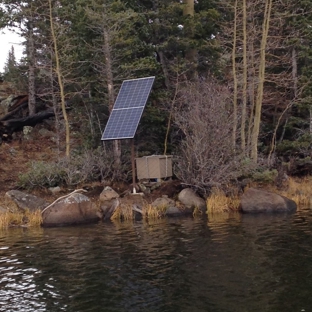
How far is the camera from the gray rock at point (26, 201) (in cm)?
1991

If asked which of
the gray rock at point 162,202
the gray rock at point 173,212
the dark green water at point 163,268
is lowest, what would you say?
the dark green water at point 163,268

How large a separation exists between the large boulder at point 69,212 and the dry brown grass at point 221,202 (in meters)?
4.56

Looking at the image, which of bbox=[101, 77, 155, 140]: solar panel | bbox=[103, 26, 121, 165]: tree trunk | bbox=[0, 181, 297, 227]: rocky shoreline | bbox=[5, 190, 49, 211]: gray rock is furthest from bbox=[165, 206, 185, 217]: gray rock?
bbox=[5, 190, 49, 211]: gray rock

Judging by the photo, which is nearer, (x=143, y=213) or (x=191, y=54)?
(x=143, y=213)

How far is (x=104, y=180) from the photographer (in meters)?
22.3

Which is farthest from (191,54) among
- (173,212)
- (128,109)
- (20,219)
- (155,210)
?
(20,219)

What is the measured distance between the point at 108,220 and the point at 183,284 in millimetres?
9758

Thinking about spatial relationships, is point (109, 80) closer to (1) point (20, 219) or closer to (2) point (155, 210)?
(2) point (155, 210)

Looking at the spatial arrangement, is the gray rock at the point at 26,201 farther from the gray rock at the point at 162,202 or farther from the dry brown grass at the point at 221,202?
the dry brown grass at the point at 221,202

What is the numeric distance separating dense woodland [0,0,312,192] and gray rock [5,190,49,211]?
3.87 m

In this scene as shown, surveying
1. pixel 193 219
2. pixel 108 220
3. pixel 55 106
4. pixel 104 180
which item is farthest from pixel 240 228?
pixel 55 106

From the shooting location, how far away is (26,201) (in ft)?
66.0

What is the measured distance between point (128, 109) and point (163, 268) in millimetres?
11126

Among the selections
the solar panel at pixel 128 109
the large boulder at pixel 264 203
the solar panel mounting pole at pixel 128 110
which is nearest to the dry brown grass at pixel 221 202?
the large boulder at pixel 264 203
